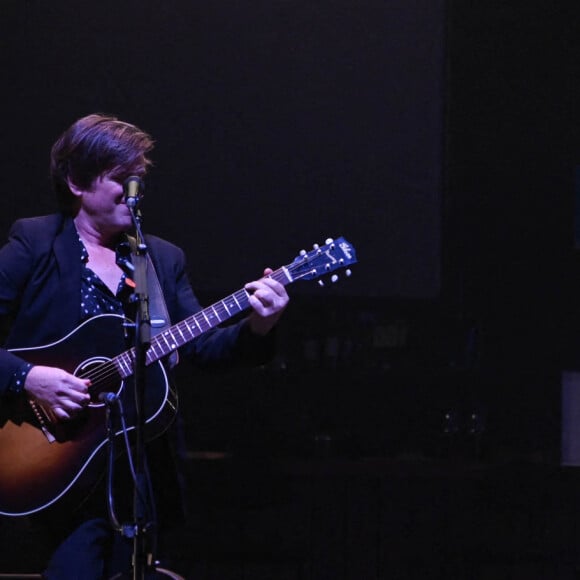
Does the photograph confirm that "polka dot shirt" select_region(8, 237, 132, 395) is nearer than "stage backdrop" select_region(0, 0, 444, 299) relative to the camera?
Yes

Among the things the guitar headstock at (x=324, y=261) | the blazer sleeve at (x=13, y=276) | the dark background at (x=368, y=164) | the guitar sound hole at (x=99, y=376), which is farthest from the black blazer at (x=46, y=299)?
the dark background at (x=368, y=164)

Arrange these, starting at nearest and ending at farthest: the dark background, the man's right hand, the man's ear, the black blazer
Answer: the man's right hand < the black blazer < the man's ear < the dark background

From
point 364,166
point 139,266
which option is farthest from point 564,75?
point 139,266

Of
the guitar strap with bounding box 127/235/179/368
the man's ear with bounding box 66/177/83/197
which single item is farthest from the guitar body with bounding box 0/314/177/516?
the man's ear with bounding box 66/177/83/197

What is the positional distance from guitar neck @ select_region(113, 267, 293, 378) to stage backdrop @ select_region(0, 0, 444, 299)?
2245 millimetres

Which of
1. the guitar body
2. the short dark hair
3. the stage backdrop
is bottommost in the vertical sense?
the guitar body

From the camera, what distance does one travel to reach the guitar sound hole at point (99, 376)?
2.84 meters

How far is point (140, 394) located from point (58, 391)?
405 millimetres

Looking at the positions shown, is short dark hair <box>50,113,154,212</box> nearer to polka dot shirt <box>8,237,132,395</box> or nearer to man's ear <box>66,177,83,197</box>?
man's ear <box>66,177,83,197</box>

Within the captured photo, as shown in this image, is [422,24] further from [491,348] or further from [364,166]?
[491,348]

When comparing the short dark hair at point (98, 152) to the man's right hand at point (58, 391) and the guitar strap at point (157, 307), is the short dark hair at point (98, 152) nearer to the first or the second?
the guitar strap at point (157, 307)

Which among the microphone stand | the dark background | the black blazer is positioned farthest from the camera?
the dark background

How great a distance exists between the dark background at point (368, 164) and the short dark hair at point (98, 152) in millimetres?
2146

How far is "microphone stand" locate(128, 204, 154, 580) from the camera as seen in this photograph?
2461 mm
